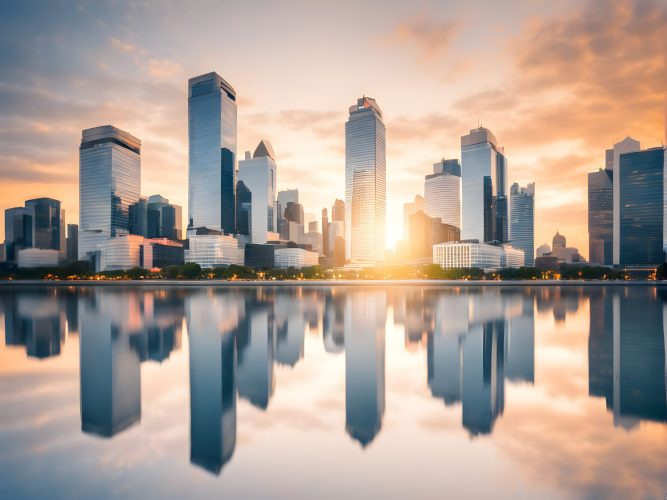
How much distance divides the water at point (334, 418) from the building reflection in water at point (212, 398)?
0.09 meters

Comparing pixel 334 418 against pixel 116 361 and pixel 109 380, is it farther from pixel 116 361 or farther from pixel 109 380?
pixel 116 361

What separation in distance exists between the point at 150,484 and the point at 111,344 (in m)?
21.5

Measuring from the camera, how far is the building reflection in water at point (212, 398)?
11195 mm

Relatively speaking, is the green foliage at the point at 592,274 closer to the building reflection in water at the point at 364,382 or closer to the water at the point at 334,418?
the water at the point at 334,418

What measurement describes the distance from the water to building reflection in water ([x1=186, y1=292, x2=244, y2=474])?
9cm

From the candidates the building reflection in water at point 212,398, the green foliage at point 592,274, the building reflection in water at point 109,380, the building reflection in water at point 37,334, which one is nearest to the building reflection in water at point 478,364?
the building reflection in water at point 212,398

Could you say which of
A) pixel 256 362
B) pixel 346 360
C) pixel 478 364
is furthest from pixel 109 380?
pixel 478 364

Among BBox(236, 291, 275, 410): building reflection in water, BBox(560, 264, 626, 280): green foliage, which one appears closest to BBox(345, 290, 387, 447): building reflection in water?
BBox(236, 291, 275, 410): building reflection in water

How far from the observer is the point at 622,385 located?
674 inches

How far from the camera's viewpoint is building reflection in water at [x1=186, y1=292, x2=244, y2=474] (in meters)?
11.2

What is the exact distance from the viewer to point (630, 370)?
64.0 ft

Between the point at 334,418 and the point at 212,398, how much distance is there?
556 centimetres

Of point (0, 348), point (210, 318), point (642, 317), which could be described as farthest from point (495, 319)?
point (0, 348)

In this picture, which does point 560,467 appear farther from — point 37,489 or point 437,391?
point 37,489
